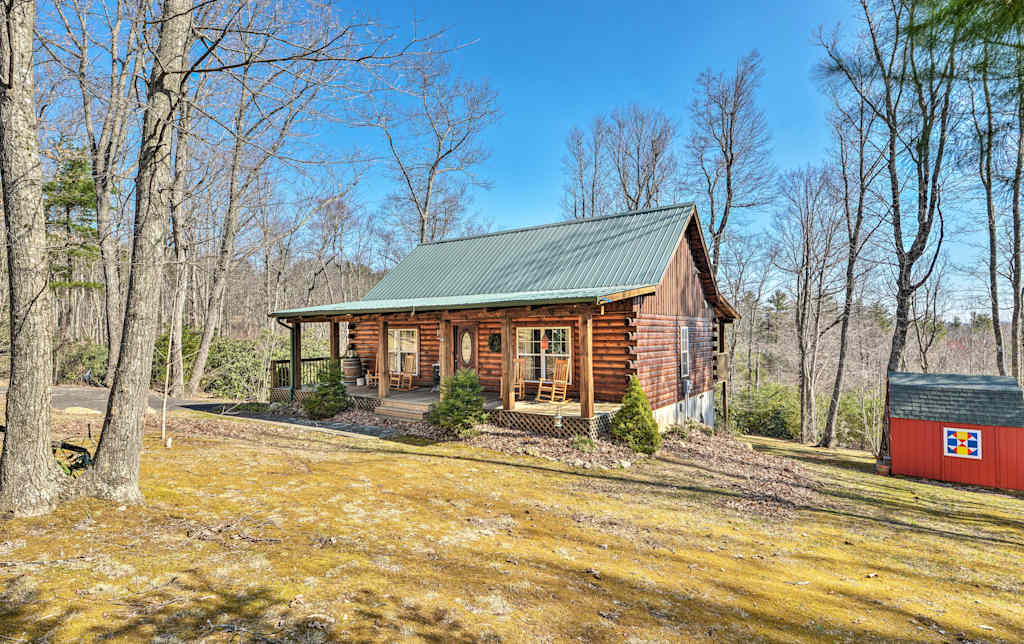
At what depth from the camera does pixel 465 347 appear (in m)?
14.7

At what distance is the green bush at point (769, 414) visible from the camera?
73.4ft

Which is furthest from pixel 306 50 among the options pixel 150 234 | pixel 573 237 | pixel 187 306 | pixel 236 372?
pixel 187 306

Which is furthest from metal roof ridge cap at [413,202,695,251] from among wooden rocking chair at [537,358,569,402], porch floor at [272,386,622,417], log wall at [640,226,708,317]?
porch floor at [272,386,622,417]

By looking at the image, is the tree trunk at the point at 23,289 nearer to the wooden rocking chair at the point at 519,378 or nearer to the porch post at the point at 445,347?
the porch post at the point at 445,347

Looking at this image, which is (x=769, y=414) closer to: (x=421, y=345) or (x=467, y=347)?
(x=467, y=347)

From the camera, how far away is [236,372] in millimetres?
18781

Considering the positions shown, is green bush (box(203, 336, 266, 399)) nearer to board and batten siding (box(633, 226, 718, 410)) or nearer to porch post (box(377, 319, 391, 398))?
porch post (box(377, 319, 391, 398))

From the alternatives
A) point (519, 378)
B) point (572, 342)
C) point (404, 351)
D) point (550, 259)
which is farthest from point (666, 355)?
point (404, 351)

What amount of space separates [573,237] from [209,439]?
38.0 feet

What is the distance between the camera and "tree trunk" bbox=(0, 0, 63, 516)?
13.9ft

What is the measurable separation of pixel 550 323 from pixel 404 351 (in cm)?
581

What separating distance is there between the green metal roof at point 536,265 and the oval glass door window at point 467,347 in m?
1.27

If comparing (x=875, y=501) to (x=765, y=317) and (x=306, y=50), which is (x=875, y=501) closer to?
(x=306, y=50)

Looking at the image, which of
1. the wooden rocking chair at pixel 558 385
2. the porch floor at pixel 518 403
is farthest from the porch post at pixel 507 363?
the wooden rocking chair at pixel 558 385
